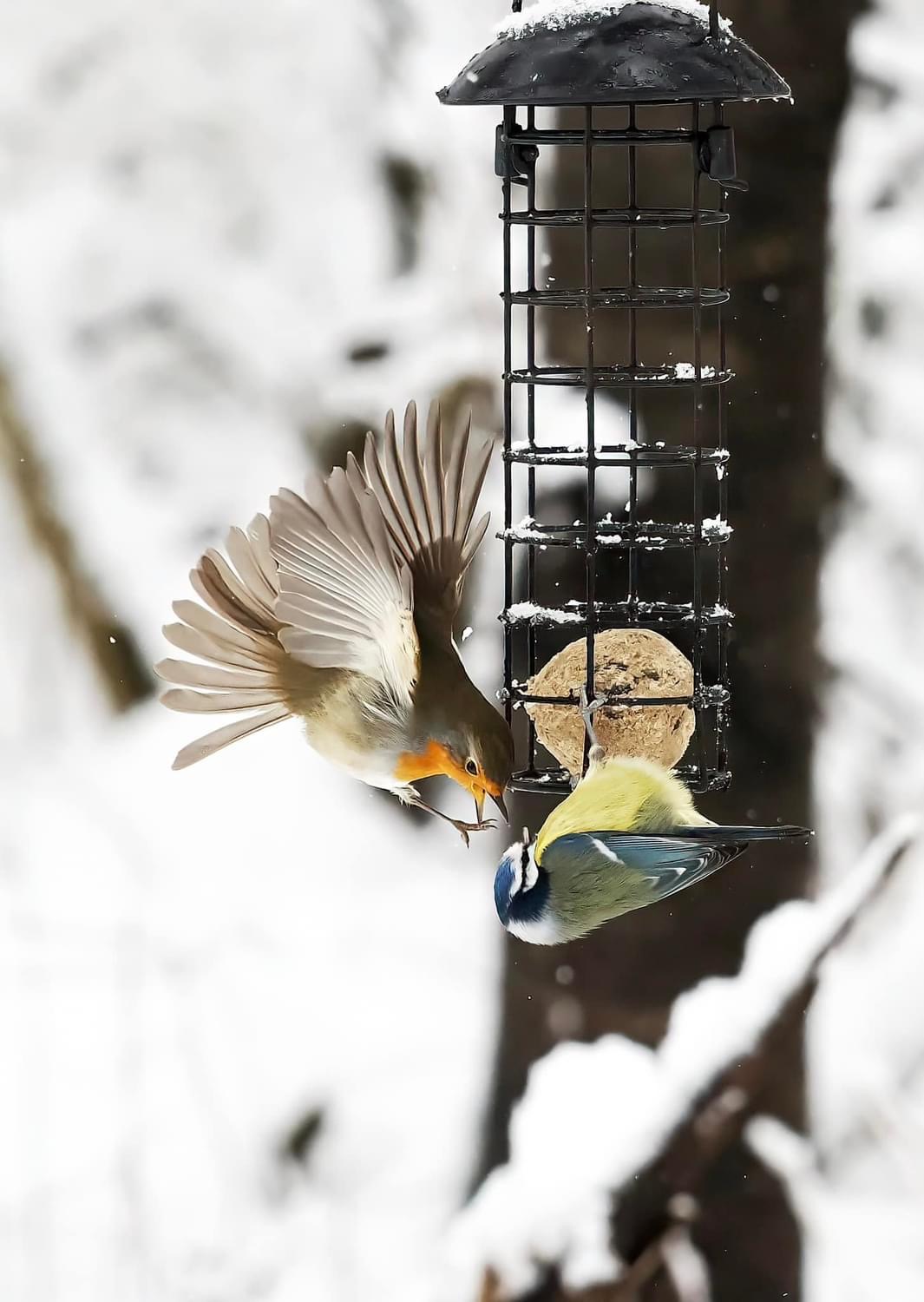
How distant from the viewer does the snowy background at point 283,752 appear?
355 cm

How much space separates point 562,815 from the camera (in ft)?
8.22

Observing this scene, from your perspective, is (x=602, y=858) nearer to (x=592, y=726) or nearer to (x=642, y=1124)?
(x=592, y=726)

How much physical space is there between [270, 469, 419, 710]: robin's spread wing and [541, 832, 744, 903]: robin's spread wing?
349 mm

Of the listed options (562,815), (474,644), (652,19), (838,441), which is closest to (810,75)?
(838,441)

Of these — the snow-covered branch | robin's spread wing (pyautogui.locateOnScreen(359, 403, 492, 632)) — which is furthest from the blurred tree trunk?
robin's spread wing (pyautogui.locateOnScreen(359, 403, 492, 632))

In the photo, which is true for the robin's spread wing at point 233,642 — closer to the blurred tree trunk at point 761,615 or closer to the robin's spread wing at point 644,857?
the robin's spread wing at point 644,857

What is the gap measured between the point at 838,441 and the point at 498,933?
1322 millimetres

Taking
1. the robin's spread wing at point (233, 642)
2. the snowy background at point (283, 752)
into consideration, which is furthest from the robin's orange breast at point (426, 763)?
the snowy background at point (283, 752)

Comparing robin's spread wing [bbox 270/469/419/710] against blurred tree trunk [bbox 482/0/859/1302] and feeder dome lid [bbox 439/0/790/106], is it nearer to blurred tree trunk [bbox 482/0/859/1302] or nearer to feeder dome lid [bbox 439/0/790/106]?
feeder dome lid [bbox 439/0/790/106]

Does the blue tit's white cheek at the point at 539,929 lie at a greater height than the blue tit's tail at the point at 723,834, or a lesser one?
lesser

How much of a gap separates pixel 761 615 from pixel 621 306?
84 cm

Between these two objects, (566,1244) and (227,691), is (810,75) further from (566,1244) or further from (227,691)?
(566,1244)

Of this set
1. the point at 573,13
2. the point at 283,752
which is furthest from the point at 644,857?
the point at 283,752

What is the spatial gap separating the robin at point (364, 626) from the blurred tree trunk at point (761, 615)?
2.59ft
